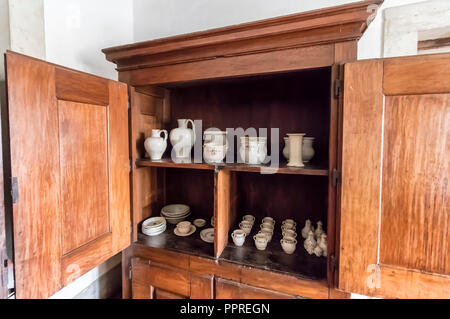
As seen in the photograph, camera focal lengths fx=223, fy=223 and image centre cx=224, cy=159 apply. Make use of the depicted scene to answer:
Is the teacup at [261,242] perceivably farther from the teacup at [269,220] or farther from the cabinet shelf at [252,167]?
the cabinet shelf at [252,167]

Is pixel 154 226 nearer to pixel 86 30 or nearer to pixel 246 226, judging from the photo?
pixel 246 226

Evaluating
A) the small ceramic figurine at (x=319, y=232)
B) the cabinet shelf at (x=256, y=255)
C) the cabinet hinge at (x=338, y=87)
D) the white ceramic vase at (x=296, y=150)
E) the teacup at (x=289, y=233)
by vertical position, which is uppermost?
the cabinet hinge at (x=338, y=87)

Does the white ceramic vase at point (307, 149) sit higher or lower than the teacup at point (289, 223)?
higher

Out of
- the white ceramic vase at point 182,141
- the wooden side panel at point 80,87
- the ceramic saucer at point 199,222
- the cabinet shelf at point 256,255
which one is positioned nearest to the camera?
the wooden side panel at point 80,87

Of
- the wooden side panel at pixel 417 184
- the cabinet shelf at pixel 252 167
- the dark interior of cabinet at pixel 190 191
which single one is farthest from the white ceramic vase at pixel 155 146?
the wooden side panel at pixel 417 184

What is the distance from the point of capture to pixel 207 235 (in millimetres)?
1134

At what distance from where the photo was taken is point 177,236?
3.79 ft

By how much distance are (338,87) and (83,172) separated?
936 millimetres

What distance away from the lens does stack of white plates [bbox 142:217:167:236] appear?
115 centimetres

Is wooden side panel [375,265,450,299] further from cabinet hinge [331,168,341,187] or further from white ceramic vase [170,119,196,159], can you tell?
white ceramic vase [170,119,196,159]

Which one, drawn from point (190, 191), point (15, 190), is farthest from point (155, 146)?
point (15, 190)

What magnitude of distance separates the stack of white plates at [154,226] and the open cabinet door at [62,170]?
0.59 feet

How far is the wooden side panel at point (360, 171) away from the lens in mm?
684
